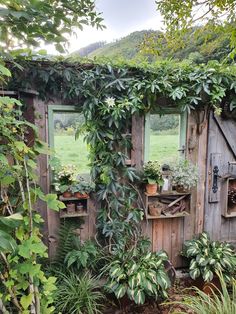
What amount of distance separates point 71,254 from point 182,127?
1.72 metres

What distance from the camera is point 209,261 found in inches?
98.2

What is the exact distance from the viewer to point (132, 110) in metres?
2.34

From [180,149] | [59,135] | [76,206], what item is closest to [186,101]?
[180,149]

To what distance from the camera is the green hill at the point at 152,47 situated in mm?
3027

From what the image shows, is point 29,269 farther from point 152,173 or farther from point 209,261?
point 209,261

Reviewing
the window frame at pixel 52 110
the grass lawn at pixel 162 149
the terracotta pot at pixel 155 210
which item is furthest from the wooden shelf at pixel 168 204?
the window frame at pixel 52 110

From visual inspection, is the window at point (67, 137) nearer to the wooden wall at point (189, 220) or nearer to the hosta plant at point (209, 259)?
the wooden wall at point (189, 220)

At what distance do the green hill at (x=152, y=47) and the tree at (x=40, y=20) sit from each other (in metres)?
1.30

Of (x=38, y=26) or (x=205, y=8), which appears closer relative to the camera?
(x=38, y=26)

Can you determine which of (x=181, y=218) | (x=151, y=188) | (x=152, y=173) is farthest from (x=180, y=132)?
(x=181, y=218)

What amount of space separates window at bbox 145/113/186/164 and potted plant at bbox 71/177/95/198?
2.16ft

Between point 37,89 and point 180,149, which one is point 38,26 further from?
point 180,149

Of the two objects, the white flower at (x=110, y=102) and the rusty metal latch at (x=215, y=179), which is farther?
the rusty metal latch at (x=215, y=179)

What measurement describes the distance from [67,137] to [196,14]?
1980 mm
